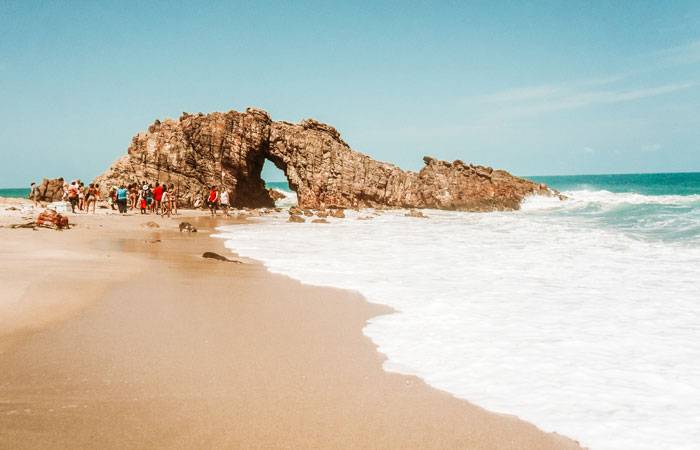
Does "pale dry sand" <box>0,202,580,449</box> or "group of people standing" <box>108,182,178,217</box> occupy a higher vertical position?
"group of people standing" <box>108,182,178,217</box>

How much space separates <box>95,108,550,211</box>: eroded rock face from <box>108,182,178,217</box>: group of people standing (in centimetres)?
189

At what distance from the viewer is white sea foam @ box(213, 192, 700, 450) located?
3119mm

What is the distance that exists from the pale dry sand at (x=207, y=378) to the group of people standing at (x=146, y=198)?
18.6m

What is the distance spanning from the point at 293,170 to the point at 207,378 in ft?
101

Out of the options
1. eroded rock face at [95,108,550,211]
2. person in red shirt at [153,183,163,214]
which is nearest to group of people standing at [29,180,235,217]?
person in red shirt at [153,183,163,214]

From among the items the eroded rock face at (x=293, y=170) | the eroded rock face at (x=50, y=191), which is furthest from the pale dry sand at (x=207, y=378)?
the eroded rock face at (x=50, y=191)

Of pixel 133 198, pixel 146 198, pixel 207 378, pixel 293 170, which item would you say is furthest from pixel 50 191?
pixel 207 378

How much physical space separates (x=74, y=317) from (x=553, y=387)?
175 inches

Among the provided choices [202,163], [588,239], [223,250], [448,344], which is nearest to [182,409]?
[448,344]

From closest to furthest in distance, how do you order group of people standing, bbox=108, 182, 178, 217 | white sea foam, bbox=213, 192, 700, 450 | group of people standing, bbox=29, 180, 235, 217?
white sea foam, bbox=213, 192, 700, 450 < group of people standing, bbox=29, 180, 235, 217 < group of people standing, bbox=108, 182, 178, 217

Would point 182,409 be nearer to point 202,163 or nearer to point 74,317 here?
point 74,317

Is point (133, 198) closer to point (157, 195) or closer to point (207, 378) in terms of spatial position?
point (157, 195)

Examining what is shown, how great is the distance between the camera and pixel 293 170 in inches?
1323

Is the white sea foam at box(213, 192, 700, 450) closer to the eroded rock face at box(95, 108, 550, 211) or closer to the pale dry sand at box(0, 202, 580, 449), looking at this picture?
the pale dry sand at box(0, 202, 580, 449)
